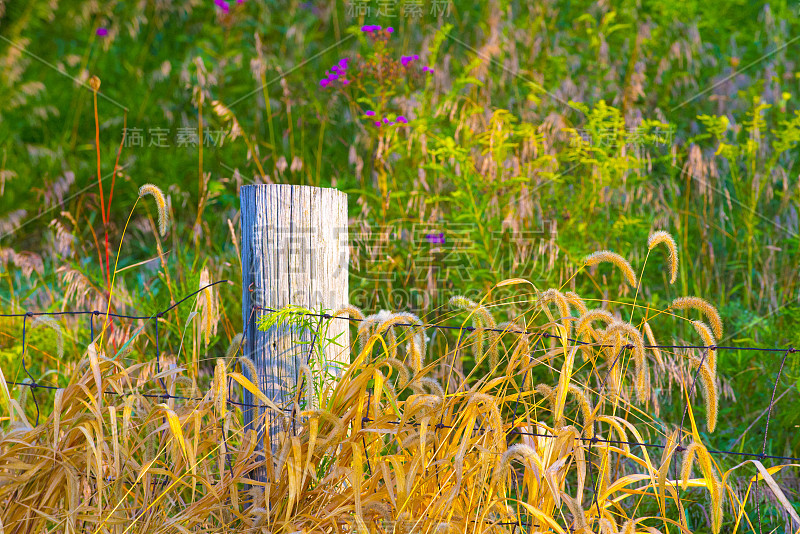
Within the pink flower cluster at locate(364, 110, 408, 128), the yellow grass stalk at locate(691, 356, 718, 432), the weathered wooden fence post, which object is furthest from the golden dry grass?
the pink flower cluster at locate(364, 110, 408, 128)

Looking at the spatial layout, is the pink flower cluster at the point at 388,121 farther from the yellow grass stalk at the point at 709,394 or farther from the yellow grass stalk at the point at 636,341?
the yellow grass stalk at the point at 709,394

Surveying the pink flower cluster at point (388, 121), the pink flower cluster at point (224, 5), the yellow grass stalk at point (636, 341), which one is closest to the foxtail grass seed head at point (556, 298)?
the yellow grass stalk at point (636, 341)

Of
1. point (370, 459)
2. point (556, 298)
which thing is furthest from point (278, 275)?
point (556, 298)

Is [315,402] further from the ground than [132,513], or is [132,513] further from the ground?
[315,402]

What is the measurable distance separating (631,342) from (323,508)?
790 millimetres

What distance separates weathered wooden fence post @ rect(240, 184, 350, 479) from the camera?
188 cm

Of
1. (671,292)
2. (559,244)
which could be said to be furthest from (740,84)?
(559,244)

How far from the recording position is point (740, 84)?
4.56 metres

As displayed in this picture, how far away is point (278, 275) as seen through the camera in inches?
74.1

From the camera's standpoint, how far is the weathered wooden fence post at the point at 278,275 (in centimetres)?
188

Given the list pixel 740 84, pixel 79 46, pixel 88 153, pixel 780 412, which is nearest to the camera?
pixel 780 412

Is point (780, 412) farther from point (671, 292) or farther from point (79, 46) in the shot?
point (79, 46)

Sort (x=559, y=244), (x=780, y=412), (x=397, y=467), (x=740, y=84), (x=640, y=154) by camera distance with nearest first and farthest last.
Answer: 1. (x=397, y=467)
2. (x=780, y=412)
3. (x=559, y=244)
4. (x=640, y=154)
5. (x=740, y=84)

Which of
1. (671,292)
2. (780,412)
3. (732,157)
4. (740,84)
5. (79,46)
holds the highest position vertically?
(79,46)
